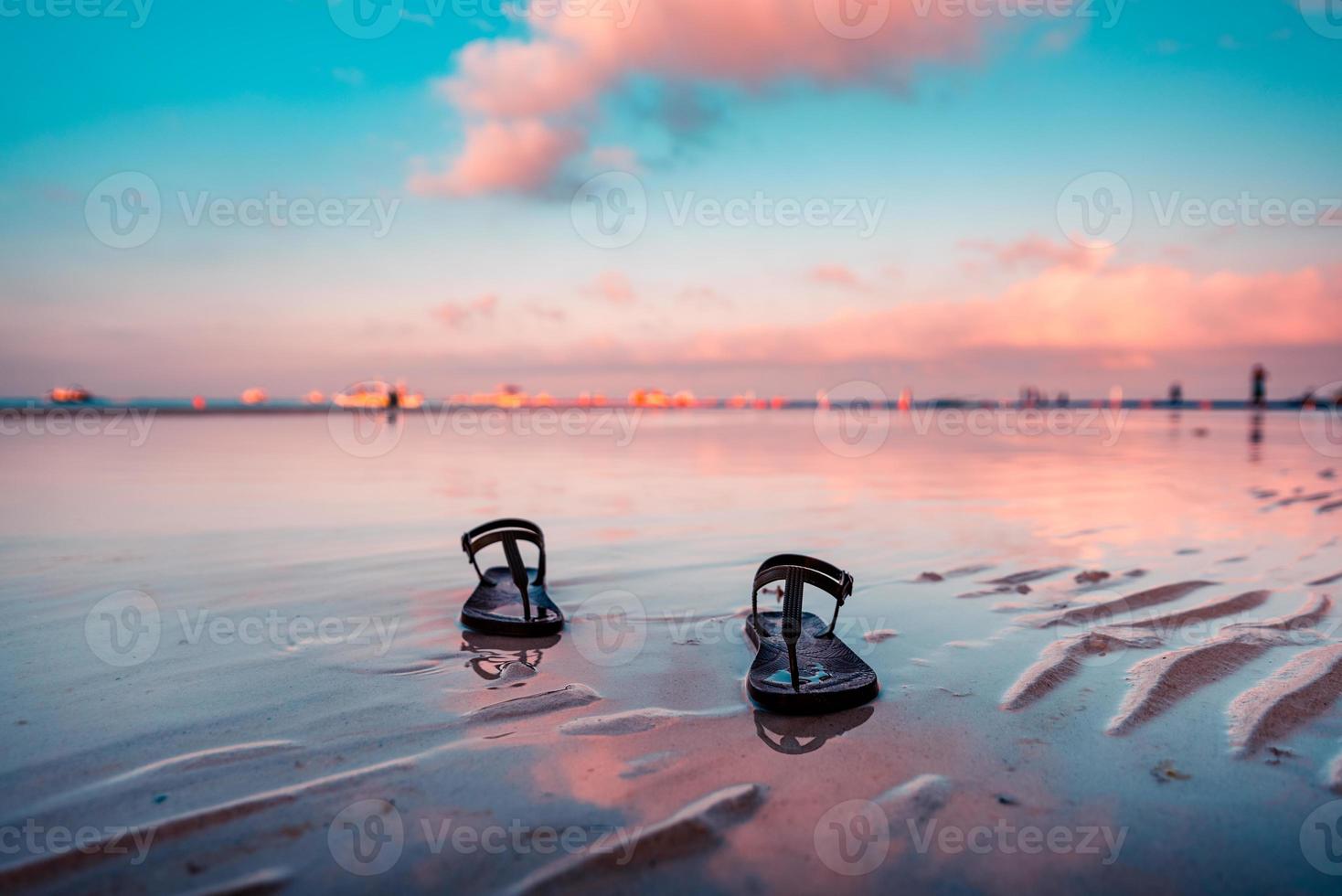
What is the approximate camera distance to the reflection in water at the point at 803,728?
4273 millimetres

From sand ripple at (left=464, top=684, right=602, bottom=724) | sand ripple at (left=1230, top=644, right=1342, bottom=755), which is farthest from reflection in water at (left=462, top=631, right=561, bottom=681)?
sand ripple at (left=1230, top=644, right=1342, bottom=755)

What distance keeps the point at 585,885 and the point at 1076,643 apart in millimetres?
4885

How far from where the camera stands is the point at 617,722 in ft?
15.1

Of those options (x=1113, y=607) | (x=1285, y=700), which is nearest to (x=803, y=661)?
(x=1285, y=700)

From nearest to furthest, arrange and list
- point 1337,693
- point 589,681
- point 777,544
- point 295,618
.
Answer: point 1337,693 < point 589,681 < point 295,618 < point 777,544

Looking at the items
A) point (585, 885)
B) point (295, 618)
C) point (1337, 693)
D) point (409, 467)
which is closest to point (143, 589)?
point (295, 618)

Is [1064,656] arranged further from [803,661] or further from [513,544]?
[513,544]

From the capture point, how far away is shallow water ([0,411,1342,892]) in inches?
127

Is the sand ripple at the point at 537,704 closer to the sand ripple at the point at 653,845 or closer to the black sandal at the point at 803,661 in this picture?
the black sandal at the point at 803,661

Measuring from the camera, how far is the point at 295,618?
6.79 meters

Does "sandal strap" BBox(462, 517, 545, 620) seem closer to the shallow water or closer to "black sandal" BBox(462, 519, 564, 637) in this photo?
"black sandal" BBox(462, 519, 564, 637)

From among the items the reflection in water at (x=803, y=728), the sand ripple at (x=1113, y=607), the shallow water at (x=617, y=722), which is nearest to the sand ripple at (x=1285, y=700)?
the shallow water at (x=617, y=722)

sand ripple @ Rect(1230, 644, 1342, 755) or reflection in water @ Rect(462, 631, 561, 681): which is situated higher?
sand ripple @ Rect(1230, 644, 1342, 755)

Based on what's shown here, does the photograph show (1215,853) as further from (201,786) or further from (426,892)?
(201,786)
